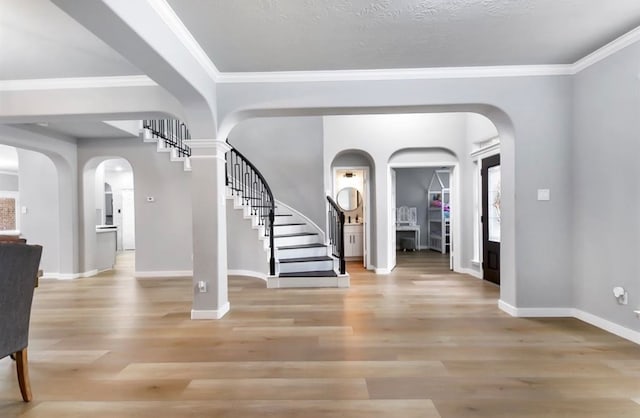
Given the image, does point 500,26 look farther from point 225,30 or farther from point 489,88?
point 225,30

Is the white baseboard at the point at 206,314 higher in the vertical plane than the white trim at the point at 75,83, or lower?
lower

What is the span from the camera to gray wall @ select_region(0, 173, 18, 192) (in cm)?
1078

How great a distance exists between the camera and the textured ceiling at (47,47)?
94.6 inches

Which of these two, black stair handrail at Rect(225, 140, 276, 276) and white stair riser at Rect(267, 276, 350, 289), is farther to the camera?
black stair handrail at Rect(225, 140, 276, 276)

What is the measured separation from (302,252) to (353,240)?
2.77m

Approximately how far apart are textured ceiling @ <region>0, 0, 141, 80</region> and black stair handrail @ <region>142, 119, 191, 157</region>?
2.69 m

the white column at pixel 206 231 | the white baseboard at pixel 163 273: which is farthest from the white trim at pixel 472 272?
the white baseboard at pixel 163 273

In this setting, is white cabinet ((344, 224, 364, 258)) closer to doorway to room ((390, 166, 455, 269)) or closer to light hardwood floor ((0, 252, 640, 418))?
doorway to room ((390, 166, 455, 269))

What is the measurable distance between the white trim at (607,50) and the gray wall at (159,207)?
6.03 m

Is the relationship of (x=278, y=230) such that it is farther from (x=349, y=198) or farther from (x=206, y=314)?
(x=349, y=198)

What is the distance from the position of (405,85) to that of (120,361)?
3.75 m

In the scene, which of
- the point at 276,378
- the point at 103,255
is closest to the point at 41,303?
the point at 103,255

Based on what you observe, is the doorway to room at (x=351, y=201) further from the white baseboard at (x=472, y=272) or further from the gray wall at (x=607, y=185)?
the gray wall at (x=607, y=185)

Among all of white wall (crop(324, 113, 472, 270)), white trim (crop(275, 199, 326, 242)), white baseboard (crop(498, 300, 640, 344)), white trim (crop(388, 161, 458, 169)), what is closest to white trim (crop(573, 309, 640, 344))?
white baseboard (crop(498, 300, 640, 344))
